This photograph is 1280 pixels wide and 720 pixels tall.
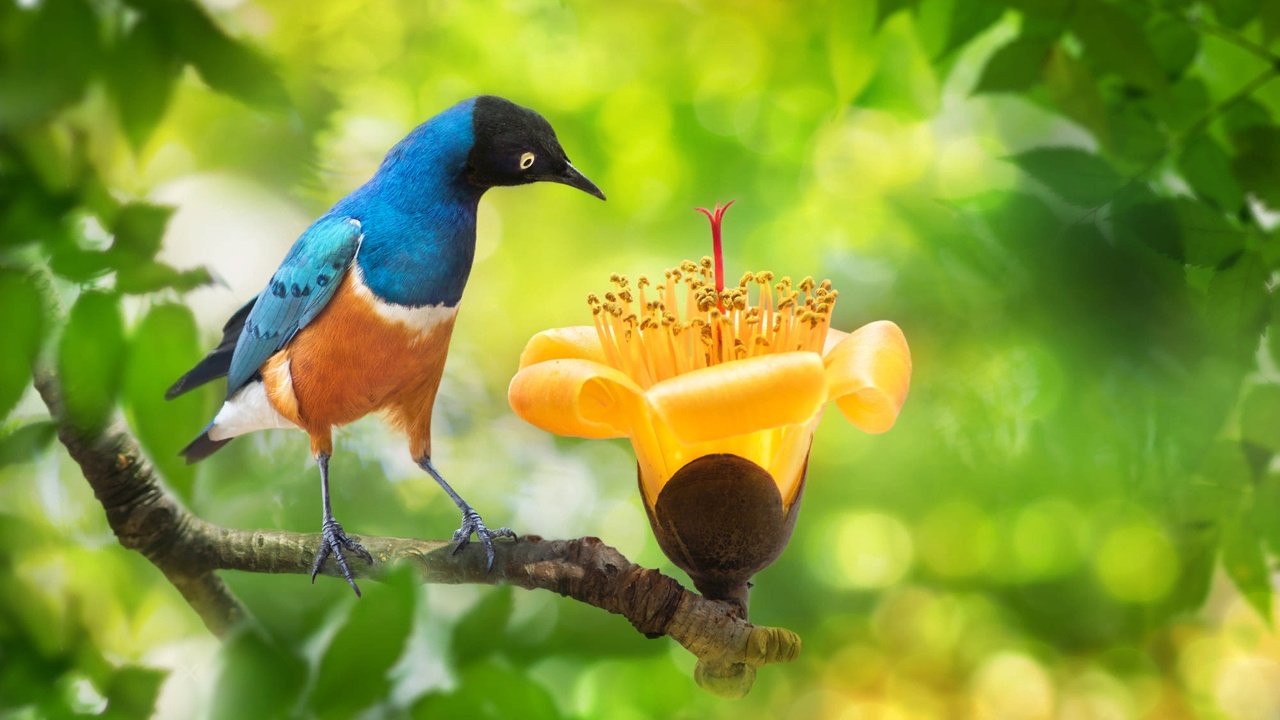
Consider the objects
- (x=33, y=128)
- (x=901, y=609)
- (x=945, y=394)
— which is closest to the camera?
(x=33, y=128)

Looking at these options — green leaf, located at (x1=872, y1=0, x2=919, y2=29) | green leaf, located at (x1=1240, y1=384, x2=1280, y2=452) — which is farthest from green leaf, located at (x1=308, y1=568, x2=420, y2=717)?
green leaf, located at (x1=1240, y1=384, x2=1280, y2=452)

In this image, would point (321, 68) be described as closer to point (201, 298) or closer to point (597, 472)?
point (201, 298)

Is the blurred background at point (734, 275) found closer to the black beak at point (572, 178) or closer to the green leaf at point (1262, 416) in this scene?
the green leaf at point (1262, 416)

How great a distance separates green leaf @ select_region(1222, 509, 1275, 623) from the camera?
0.75 meters

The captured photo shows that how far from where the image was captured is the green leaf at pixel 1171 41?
719mm

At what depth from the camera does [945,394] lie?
0.85 metres

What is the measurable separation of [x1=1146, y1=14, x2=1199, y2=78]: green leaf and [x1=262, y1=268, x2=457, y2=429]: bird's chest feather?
0.53 m

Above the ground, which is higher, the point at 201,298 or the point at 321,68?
the point at 321,68

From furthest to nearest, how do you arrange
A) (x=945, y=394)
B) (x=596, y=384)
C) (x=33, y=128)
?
(x=945, y=394), (x=33, y=128), (x=596, y=384)

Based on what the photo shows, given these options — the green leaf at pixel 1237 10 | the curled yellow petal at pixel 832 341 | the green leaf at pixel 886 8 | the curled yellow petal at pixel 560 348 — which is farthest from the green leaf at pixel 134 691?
the green leaf at pixel 1237 10

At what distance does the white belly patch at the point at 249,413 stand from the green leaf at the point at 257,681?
0.12 meters

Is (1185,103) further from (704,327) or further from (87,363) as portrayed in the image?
(87,363)

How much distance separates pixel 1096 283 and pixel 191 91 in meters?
0.63

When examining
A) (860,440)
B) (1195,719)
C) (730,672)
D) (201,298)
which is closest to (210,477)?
(201,298)
